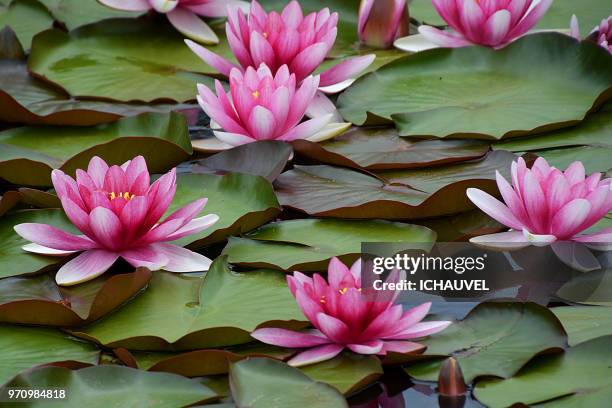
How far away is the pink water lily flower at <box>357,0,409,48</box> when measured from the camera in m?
3.30

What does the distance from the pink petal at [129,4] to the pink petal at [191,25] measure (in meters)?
0.09

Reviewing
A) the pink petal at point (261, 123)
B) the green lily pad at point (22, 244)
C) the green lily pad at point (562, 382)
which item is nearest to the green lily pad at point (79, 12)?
the pink petal at point (261, 123)

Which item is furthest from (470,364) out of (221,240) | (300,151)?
(300,151)

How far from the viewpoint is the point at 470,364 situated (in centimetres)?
180

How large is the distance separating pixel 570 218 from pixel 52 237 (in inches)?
44.7

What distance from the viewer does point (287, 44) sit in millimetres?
2799

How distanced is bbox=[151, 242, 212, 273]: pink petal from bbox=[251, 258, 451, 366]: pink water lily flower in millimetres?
325

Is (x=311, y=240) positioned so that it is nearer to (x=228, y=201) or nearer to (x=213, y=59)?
(x=228, y=201)

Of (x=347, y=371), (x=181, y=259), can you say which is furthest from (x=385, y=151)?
(x=347, y=371)

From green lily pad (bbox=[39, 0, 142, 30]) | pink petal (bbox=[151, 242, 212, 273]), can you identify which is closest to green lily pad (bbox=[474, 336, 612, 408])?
pink petal (bbox=[151, 242, 212, 273])

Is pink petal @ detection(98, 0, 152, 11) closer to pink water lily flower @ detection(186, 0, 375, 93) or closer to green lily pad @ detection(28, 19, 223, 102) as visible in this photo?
green lily pad @ detection(28, 19, 223, 102)

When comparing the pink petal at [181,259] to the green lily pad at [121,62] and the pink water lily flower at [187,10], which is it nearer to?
the green lily pad at [121,62]

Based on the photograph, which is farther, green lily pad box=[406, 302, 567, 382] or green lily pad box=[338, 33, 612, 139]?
green lily pad box=[338, 33, 612, 139]

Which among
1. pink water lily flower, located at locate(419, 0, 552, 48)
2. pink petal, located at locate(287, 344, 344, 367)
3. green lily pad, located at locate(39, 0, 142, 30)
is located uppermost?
pink water lily flower, located at locate(419, 0, 552, 48)
